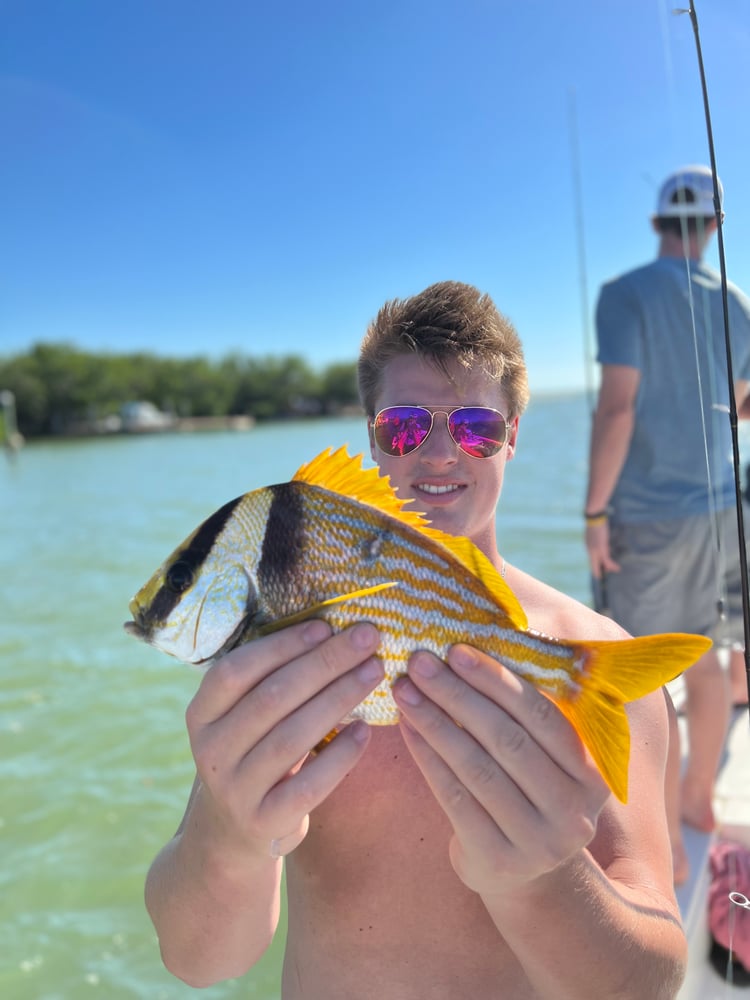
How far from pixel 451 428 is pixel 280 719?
96cm

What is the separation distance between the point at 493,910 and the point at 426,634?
0.61m

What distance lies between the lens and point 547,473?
82.5 feet

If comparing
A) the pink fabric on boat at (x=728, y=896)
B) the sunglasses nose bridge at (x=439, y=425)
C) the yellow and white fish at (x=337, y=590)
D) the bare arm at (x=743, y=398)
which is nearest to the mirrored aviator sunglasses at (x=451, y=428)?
the sunglasses nose bridge at (x=439, y=425)

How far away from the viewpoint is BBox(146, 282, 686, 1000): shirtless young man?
128 cm

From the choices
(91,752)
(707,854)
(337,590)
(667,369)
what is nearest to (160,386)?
(91,752)

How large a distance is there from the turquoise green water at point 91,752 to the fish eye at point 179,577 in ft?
11.5

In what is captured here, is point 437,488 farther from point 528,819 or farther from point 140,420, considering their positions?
point 140,420

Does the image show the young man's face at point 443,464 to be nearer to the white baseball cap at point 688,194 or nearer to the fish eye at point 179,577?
the fish eye at point 179,577

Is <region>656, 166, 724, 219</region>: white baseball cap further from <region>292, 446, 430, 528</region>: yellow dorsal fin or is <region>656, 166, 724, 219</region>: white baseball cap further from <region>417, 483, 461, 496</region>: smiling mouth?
<region>292, 446, 430, 528</region>: yellow dorsal fin

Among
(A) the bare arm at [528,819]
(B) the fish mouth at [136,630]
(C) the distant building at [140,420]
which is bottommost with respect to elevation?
(A) the bare arm at [528,819]

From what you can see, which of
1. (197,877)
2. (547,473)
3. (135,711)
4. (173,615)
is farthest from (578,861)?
(547,473)

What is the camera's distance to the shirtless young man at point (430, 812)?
128cm

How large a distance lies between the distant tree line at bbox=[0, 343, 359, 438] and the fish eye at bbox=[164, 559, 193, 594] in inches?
2547

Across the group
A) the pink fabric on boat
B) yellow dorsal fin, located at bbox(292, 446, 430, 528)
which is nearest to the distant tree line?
the pink fabric on boat
